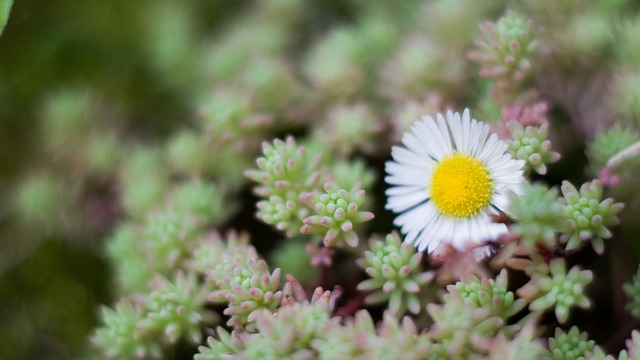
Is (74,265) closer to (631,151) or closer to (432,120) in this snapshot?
(432,120)

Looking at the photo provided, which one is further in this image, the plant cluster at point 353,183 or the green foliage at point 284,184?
the green foliage at point 284,184

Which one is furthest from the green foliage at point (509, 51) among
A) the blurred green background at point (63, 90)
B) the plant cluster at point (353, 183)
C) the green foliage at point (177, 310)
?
the blurred green background at point (63, 90)

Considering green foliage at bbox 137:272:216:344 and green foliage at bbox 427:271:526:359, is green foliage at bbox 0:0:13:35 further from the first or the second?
green foliage at bbox 427:271:526:359

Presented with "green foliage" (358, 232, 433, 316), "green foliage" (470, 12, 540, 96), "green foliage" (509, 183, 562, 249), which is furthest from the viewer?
"green foliage" (470, 12, 540, 96)

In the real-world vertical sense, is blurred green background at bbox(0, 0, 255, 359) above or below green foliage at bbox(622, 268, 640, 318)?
above

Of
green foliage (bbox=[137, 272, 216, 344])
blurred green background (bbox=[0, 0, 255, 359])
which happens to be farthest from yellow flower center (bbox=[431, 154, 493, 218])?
blurred green background (bbox=[0, 0, 255, 359])

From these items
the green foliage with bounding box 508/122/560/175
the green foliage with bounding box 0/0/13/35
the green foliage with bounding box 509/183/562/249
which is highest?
the green foliage with bounding box 0/0/13/35

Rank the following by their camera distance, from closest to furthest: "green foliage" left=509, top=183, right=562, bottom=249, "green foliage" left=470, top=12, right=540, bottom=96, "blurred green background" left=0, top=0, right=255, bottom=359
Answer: "green foliage" left=509, top=183, right=562, bottom=249, "green foliage" left=470, top=12, right=540, bottom=96, "blurred green background" left=0, top=0, right=255, bottom=359

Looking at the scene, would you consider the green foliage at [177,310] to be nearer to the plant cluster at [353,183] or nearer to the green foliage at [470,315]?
the plant cluster at [353,183]
